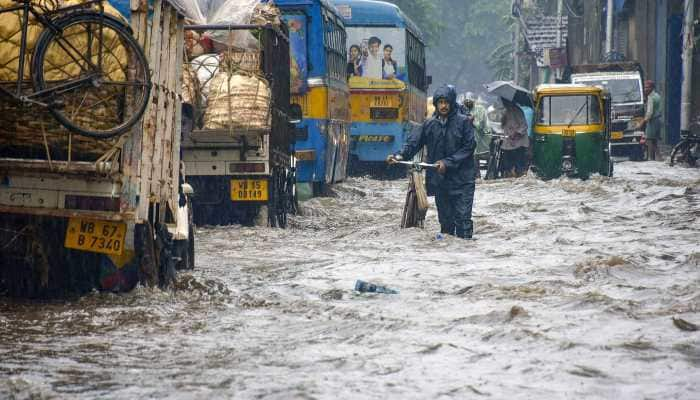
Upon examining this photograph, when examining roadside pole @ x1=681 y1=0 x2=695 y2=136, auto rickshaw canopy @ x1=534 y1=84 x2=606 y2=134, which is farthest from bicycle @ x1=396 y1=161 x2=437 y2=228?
roadside pole @ x1=681 y1=0 x2=695 y2=136

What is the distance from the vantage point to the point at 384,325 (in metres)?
8.09

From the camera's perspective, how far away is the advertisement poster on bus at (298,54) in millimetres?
19031

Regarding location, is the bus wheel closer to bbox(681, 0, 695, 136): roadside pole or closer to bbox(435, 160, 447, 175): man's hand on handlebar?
bbox(435, 160, 447, 175): man's hand on handlebar

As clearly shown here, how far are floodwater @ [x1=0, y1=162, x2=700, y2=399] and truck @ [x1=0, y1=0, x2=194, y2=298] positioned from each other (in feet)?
0.86

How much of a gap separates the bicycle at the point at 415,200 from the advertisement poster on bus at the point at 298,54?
15.9 ft

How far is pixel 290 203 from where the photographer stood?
1764cm

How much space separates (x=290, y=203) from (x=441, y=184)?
4.04 m

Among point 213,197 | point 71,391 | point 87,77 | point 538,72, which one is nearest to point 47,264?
point 87,77

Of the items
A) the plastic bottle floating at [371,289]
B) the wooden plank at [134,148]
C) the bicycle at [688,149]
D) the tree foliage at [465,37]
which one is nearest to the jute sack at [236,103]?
the plastic bottle floating at [371,289]

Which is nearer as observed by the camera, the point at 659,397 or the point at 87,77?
the point at 659,397

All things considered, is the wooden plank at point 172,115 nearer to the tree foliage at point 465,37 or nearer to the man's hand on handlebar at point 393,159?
the man's hand on handlebar at point 393,159

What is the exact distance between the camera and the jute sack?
13.5 meters

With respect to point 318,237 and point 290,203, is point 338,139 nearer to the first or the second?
point 290,203

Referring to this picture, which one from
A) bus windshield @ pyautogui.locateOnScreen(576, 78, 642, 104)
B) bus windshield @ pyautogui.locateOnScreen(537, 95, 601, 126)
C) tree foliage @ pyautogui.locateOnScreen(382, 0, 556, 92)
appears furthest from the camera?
tree foliage @ pyautogui.locateOnScreen(382, 0, 556, 92)
